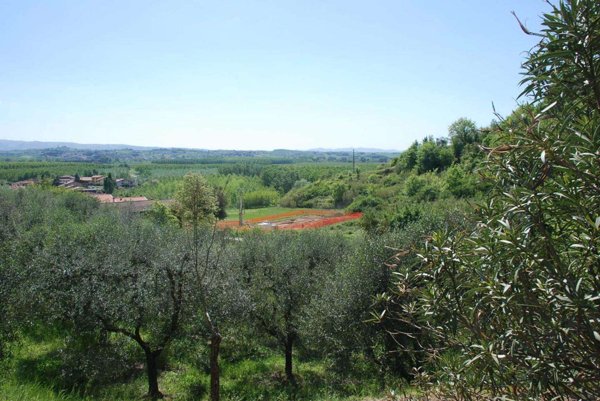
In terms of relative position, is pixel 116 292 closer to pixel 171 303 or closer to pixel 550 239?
pixel 171 303

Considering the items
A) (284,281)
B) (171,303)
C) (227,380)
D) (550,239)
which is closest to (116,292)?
(171,303)

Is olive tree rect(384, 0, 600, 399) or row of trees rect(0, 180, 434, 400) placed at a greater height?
olive tree rect(384, 0, 600, 399)

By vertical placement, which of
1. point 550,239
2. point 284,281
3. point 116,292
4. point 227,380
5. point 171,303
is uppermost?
point 550,239

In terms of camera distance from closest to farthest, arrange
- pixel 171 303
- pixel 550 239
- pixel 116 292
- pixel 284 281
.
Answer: pixel 550 239 → pixel 116 292 → pixel 171 303 → pixel 284 281

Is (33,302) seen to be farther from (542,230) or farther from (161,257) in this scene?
(542,230)

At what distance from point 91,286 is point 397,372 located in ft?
34.6

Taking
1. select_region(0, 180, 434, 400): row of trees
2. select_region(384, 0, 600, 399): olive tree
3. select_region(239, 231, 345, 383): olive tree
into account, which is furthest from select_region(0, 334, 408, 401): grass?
select_region(384, 0, 600, 399): olive tree

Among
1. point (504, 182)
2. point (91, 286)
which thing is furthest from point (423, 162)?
point (504, 182)

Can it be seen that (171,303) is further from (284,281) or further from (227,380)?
(284,281)

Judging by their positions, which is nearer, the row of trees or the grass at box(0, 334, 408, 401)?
the row of trees

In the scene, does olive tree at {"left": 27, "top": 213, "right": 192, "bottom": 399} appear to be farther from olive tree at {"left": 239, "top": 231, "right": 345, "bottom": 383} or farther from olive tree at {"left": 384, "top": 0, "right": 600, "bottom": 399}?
olive tree at {"left": 384, "top": 0, "right": 600, "bottom": 399}

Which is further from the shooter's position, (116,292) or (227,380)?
(227,380)

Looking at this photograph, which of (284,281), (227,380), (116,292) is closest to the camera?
(116,292)

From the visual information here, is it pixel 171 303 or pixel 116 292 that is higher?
pixel 116 292
